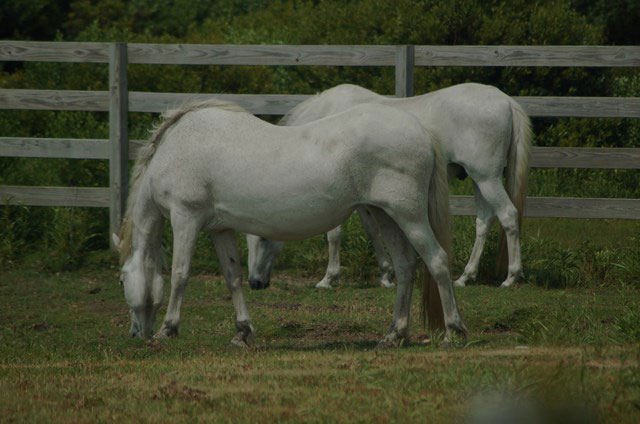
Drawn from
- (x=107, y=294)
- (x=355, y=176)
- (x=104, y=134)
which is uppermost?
(x=355, y=176)

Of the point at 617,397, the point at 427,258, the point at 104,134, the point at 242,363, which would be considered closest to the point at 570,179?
the point at 104,134

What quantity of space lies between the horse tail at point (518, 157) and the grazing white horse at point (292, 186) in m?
2.91

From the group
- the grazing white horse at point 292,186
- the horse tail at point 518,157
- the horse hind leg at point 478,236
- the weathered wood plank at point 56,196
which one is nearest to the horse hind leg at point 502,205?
the horse tail at point 518,157

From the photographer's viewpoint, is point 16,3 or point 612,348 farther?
point 16,3

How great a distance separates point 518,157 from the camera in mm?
10891

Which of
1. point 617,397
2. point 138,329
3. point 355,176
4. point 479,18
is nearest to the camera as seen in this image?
point 617,397

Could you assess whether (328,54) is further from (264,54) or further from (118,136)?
(118,136)

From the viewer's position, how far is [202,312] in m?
10.0

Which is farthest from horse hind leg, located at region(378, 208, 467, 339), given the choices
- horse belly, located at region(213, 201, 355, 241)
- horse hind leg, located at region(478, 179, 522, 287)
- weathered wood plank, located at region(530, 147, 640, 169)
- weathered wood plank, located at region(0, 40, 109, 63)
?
weathered wood plank, located at region(0, 40, 109, 63)

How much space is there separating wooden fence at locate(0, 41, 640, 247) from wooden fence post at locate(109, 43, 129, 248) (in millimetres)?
11

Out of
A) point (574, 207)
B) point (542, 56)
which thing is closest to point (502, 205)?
Result: point (574, 207)

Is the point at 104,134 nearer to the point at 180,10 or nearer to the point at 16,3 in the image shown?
the point at 16,3

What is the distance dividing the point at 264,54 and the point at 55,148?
2.48 meters

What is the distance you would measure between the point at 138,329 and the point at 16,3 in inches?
519
